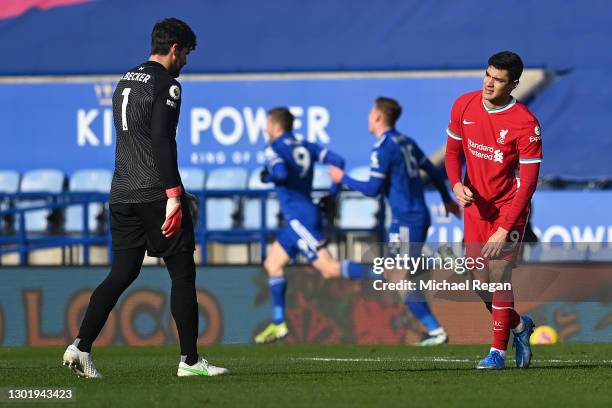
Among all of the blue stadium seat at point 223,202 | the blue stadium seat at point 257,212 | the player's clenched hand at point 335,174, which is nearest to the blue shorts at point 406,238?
the player's clenched hand at point 335,174

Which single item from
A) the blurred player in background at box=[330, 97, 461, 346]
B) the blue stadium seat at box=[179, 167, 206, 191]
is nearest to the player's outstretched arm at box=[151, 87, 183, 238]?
the blurred player in background at box=[330, 97, 461, 346]

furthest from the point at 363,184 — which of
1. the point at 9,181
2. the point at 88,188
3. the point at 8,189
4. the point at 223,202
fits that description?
the point at 9,181

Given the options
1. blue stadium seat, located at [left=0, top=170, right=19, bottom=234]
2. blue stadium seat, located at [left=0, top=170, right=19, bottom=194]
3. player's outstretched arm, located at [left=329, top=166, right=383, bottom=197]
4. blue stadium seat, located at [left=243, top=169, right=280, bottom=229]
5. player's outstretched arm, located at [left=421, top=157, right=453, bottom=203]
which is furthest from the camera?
blue stadium seat, located at [left=0, top=170, right=19, bottom=194]

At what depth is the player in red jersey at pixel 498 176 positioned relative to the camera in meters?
8.44

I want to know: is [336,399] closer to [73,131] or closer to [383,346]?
[383,346]

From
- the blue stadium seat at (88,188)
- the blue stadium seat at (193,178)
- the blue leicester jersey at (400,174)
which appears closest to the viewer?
Answer: the blue leicester jersey at (400,174)

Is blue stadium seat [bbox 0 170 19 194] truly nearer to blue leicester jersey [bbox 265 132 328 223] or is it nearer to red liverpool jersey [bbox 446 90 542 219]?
blue leicester jersey [bbox 265 132 328 223]

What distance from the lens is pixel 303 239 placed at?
13977mm

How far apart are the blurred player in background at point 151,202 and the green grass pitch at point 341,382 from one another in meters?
0.29

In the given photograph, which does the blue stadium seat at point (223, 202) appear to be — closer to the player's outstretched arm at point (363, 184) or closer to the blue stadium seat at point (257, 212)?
the blue stadium seat at point (257, 212)

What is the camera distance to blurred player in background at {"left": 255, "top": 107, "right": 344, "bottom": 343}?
45.6ft

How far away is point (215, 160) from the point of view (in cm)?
1862

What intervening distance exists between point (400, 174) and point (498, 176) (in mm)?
4659

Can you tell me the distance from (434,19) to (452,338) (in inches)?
224
